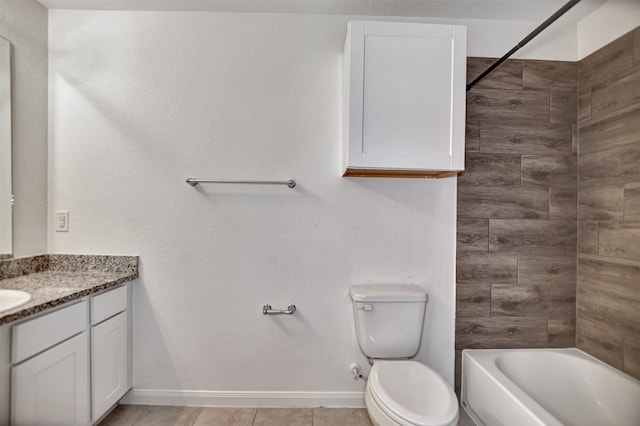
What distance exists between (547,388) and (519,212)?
99cm

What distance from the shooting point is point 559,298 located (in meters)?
1.83

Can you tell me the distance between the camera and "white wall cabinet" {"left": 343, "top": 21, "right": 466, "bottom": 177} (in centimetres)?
149

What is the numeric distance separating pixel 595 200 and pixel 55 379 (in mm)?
2814

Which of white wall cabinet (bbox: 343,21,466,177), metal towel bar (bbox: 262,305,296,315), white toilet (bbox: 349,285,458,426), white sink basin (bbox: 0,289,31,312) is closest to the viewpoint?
white sink basin (bbox: 0,289,31,312)

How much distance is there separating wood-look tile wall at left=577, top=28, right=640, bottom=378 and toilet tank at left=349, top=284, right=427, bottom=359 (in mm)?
992

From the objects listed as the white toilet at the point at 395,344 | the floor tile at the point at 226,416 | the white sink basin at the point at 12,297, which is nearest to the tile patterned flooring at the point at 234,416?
the floor tile at the point at 226,416

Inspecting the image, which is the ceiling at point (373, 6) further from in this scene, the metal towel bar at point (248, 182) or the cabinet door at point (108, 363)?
the cabinet door at point (108, 363)

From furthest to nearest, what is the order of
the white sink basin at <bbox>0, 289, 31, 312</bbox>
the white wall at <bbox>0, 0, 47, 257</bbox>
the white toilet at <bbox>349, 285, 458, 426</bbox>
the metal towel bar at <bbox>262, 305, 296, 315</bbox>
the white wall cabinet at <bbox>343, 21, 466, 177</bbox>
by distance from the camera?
the metal towel bar at <bbox>262, 305, 296, 315</bbox>
the white wall at <bbox>0, 0, 47, 257</bbox>
the white wall cabinet at <bbox>343, 21, 466, 177</bbox>
the white toilet at <bbox>349, 285, 458, 426</bbox>
the white sink basin at <bbox>0, 289, 31, 312</bbox>

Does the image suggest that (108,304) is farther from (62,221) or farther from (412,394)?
(412,394)

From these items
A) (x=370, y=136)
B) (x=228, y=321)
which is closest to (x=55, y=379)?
(x=228, y=321)

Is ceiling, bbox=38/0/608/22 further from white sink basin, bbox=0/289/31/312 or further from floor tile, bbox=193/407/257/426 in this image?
floor tile, bbox=193/407/257/426

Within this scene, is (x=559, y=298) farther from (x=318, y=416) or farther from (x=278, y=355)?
(x=278, y=355)

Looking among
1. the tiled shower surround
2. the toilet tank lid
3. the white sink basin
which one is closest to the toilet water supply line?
the toilet tank lid

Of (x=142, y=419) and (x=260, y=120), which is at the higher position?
(x=260, y=120)
